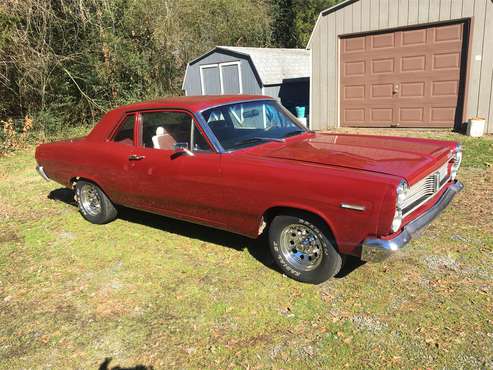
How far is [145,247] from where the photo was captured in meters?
4.85

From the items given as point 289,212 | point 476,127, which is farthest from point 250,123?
point 476,127

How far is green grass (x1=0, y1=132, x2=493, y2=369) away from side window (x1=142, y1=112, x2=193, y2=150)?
3.79ft

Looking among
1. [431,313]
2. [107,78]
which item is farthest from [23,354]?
[107,78]

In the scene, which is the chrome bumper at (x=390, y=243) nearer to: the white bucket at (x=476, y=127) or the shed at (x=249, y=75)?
the white bucket at (x=476, y=127)

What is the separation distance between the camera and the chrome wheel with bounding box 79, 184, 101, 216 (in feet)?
18.2

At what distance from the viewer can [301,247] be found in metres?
3.74

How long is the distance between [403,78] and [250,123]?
24.8 feet

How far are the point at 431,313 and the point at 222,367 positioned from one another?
5.38 feet

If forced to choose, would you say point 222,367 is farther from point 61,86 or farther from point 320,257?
point 61,86

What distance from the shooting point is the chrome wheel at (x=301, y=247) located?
11.9 ft

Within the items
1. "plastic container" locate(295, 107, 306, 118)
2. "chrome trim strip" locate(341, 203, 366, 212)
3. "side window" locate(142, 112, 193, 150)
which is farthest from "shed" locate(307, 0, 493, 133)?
"chrome trim strip" locate(341, 203, 366, 212)

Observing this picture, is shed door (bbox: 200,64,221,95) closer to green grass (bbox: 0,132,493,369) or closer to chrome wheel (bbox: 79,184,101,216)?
chrome wheel (bbox: 79,184,101,216)

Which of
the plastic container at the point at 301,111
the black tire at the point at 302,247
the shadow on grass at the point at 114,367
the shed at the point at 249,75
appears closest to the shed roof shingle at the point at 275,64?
the shed at the point at 249,75

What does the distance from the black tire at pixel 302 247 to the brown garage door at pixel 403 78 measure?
26.6 ft
